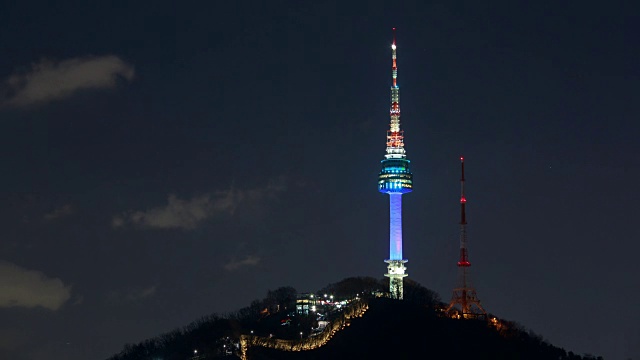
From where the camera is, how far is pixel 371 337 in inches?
6373

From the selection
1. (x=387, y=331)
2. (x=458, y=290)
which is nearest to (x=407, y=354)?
(x=387, y=331)

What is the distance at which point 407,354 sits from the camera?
525ft

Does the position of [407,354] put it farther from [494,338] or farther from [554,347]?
[554,347]

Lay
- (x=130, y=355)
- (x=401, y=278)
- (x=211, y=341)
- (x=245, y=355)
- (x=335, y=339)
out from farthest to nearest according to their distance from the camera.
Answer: (x=401, y=278) < (x=130, y=355) < (x=211, y=341) < (x=335, y=339) < (x=245, y=355)

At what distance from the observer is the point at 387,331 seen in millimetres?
164500

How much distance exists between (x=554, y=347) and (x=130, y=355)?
55136 millimetres

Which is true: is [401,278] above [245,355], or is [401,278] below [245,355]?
above

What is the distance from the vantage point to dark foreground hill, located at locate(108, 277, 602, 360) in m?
158

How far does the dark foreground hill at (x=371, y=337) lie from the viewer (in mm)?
157625

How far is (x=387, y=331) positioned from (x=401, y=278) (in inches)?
1408

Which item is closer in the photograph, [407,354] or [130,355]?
[407,354]

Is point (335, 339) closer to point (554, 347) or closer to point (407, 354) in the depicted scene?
point (407, 354)

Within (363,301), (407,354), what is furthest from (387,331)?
(363,301)

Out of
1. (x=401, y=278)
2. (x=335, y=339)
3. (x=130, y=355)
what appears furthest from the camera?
(x=401, y=278)
